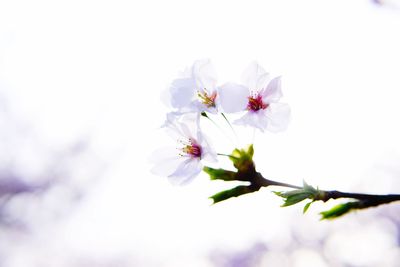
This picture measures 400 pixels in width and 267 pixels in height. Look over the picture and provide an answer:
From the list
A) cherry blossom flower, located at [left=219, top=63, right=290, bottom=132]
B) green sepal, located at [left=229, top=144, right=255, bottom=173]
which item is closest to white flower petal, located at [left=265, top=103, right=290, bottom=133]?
cherry blossom flower, located at [left=219, top=63, right=290, bottom=132]

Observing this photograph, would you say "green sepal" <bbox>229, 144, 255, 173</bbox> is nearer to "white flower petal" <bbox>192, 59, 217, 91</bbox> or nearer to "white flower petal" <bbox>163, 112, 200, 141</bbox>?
"white flower petal" <bbox>163, 112, 200, 141</bbox>

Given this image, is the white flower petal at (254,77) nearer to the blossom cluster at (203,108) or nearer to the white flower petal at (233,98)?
the blossom cluster at (203,108)

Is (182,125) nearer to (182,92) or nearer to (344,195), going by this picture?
(182,92)

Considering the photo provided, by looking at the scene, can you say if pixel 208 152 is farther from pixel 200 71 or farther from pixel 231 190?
pixel 200 71

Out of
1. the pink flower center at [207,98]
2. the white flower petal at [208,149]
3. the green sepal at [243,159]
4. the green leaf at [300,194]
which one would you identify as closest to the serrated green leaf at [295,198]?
the green leaf at [300,194]

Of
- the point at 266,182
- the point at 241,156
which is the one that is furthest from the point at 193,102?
the point at 266,182

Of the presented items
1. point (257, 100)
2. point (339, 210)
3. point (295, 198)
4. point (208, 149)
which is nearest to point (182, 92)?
point (208, 149)
